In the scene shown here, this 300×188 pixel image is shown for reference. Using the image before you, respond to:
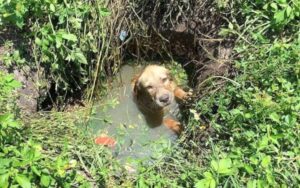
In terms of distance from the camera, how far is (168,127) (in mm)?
5250

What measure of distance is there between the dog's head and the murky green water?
0.59 ft

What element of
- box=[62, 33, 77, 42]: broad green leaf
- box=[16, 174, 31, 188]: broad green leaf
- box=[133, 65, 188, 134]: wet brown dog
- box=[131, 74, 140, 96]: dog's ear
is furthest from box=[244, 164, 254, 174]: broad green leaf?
box=[131, 74, 140, 96]: dog's ear

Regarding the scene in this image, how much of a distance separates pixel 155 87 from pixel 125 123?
0.48 meters

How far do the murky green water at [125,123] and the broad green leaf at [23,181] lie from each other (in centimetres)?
155

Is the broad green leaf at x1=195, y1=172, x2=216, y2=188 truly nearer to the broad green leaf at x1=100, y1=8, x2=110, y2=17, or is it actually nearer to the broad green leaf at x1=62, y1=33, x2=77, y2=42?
the broad green leaf at x1=62, y1=33, x2=77, y2=42

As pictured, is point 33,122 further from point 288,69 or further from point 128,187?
point 288,69

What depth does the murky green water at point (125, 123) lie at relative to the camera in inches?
185

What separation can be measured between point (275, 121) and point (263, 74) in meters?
0.49

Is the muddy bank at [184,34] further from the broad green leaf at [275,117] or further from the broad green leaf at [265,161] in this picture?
the broad green leaf at [265,161]

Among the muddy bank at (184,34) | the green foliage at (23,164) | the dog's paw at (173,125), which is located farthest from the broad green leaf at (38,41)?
the dog's paw at (173,125)

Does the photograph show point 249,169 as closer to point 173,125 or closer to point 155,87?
Answer: point 173,125

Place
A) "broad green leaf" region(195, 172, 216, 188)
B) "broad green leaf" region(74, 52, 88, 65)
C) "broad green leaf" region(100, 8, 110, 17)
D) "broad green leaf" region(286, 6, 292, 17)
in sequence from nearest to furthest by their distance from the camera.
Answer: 1. "broad green leaf" region(195, 172, 216, 188)
2. "broad green leaf" region(286, 6, 292, 17)
3. "broad green leaf" region(74, 52, 88, 65)
4. "broad green leaf" region(100, 8, 110, 17)

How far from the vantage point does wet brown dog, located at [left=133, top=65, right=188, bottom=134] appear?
5.26 meters

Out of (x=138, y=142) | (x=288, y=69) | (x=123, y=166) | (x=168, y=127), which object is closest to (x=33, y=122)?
(x=123, y=166)
